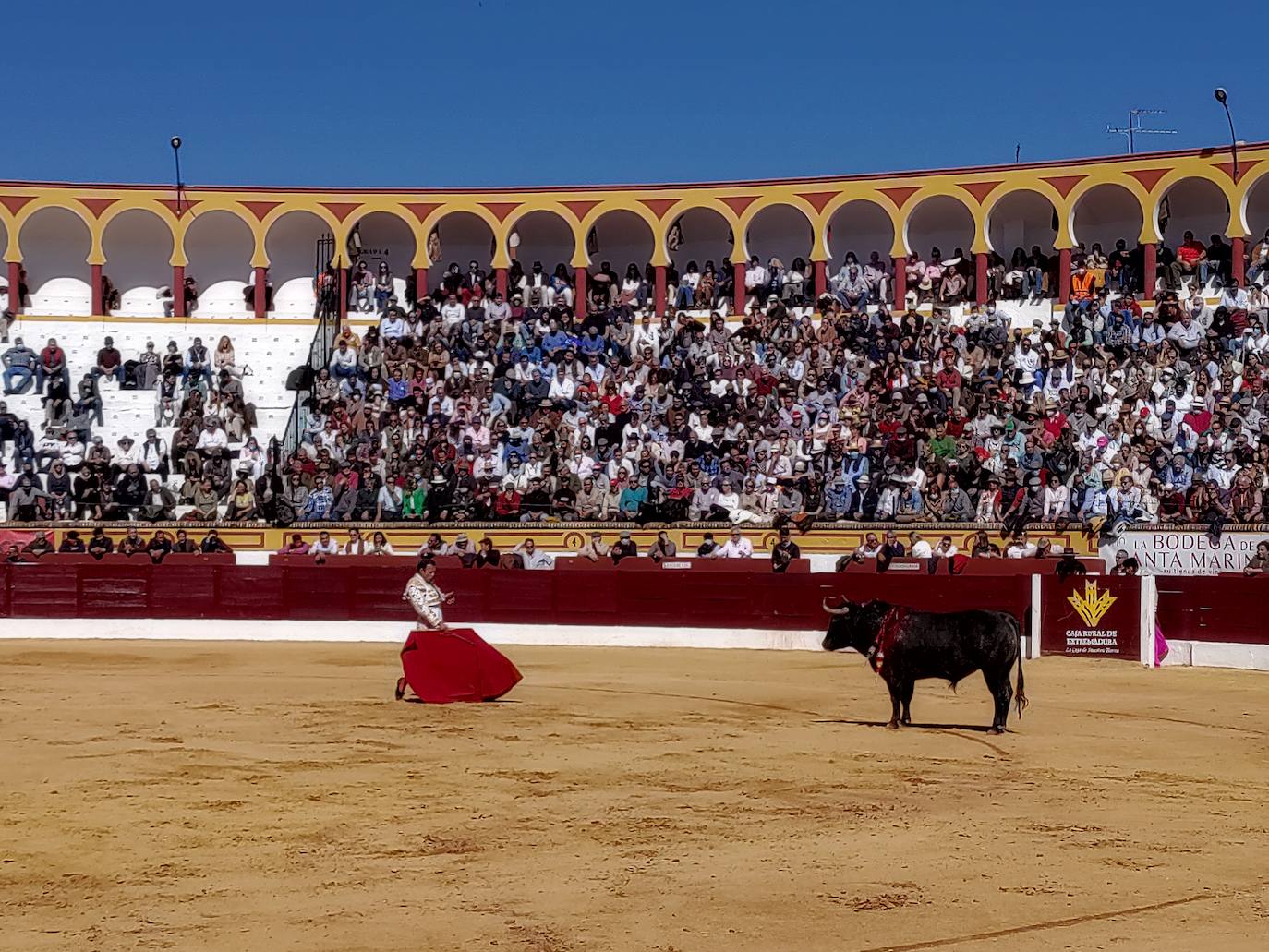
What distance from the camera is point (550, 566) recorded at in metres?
22.4

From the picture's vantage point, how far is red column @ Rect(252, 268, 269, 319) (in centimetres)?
2933

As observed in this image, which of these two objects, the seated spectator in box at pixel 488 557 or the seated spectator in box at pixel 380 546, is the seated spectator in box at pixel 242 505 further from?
the seated spectator in box at pixel 488 557

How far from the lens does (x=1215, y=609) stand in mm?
18656

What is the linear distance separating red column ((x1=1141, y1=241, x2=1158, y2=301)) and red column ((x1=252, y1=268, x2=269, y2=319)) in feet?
46.6

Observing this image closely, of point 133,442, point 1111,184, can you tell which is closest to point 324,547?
point 133,442

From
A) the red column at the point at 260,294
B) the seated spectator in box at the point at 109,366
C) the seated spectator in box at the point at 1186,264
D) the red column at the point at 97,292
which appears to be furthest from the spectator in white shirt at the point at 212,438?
the seated spectator in box at the point at 1186,264

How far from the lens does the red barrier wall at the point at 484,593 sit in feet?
66.9

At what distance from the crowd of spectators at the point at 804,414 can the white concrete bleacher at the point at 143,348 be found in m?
0.62

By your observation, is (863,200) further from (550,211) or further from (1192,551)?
(1192,551)

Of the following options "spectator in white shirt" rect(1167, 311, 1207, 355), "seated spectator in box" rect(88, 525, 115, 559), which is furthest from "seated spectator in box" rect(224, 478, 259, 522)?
"spectator in white shirt" rect(1167, 311, 1207, 355)

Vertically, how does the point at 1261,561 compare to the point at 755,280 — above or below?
below

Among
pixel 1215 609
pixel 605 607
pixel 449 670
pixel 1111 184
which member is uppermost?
pixel 1111 184

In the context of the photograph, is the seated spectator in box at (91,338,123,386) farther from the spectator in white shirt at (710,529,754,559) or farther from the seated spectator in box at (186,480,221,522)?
the spectator in white shirt at (710,529,754,559)

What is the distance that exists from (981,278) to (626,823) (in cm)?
2025
